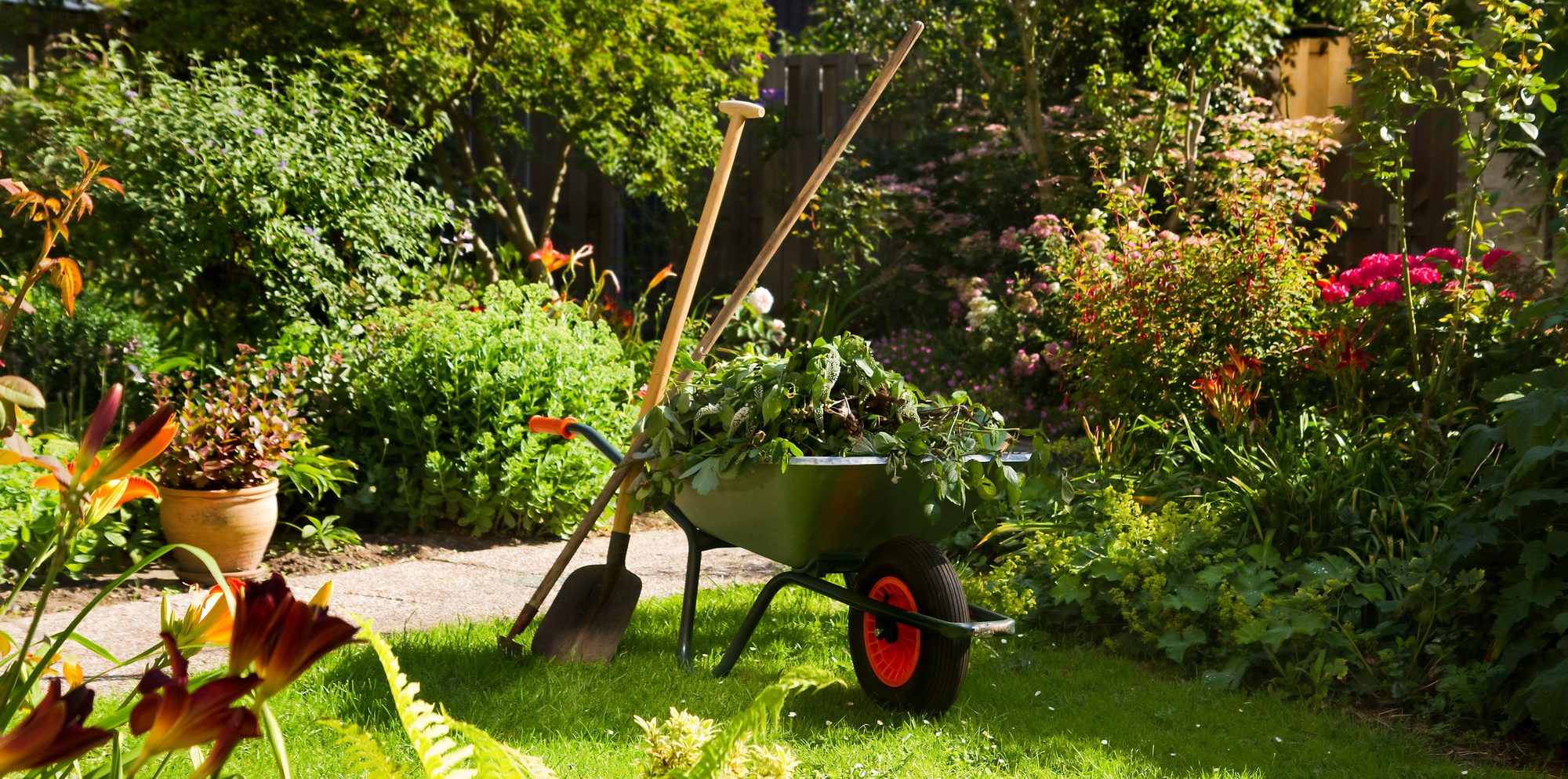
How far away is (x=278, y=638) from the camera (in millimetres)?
604

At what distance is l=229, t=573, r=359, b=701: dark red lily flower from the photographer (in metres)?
0.60

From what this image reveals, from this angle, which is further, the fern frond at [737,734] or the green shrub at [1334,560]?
the green shrub at [1334,560]

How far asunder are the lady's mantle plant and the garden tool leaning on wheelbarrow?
0.17m

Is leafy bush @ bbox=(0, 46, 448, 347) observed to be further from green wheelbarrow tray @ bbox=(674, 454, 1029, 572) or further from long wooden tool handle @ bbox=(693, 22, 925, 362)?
green wheelbarrow tray @ bbox=(674, 454, 1029, 572)

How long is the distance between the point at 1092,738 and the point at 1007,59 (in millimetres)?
5249

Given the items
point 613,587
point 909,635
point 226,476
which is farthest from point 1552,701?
point 226,476

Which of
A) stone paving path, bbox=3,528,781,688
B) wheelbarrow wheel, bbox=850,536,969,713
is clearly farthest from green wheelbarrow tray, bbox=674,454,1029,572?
stone paving path, bbox=3,528,781,688

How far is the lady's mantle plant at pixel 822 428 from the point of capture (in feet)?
8.34

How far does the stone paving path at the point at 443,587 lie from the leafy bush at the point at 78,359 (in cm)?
125

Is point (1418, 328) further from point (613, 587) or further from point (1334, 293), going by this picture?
point (613, 587)

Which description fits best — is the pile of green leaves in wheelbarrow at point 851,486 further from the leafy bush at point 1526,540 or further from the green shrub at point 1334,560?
the leafy bush at point 1526,540

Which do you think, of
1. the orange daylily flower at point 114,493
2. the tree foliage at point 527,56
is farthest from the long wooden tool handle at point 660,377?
the tree foliage at point 527,56

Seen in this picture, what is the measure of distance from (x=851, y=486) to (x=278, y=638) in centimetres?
201

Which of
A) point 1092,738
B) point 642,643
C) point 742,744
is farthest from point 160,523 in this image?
point 742,744
